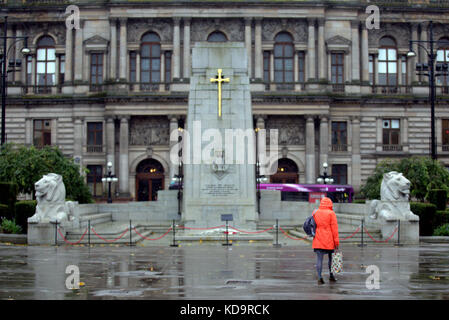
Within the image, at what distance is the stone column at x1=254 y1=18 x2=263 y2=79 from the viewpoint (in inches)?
2574

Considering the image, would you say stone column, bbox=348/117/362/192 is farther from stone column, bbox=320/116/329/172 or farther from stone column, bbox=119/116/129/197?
stone column, bbox=119/116/129/197

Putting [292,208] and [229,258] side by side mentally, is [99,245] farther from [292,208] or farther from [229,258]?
[292,208]

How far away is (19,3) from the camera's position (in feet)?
222

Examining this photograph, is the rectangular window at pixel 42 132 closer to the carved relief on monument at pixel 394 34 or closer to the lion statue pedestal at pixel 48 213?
→ the carved relief on monument at pixel 394 34

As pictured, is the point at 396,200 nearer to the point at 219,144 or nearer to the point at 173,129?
the point at 219,144

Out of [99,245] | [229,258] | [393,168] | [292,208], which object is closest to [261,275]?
[229,258]

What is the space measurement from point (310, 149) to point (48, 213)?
40942mm

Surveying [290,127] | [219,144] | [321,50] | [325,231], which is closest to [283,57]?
[321,50]

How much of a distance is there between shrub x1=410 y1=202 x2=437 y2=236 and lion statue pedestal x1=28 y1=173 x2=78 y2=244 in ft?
50.6

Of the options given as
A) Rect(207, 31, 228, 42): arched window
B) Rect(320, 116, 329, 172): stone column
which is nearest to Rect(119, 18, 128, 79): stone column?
Rect(207, 31, 228, 42): arched window

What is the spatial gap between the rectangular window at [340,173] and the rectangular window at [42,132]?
28421 millimetres

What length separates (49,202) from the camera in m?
27.2

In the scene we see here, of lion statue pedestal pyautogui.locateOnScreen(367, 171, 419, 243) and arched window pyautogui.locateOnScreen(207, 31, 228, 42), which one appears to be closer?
lion statue pedestal pyautogui.locateOnScreen(367, 171, 419, 243)

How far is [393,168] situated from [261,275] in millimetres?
33706
